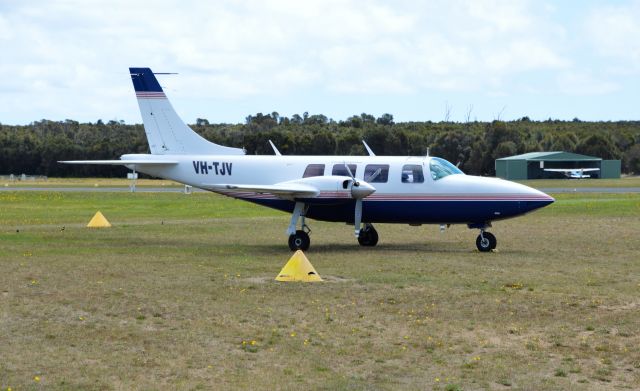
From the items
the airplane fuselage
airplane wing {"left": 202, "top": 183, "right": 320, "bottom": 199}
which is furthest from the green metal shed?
A: airplane wing {"left": 202, "top": 183, "right": 320, "bottom": 199}

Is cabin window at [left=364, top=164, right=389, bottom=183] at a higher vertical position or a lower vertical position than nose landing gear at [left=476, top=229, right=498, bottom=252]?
higher

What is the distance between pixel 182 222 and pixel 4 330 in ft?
75.3

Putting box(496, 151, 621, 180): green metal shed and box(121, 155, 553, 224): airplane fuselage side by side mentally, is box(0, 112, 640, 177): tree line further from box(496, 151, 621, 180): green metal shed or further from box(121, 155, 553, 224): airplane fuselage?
box(121, 155, 553, 224): airplane fuselage

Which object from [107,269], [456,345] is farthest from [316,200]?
[456,345]

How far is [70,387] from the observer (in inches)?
441

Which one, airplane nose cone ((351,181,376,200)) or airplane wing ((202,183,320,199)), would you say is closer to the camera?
airplane nose cone ((351,181,376,200))

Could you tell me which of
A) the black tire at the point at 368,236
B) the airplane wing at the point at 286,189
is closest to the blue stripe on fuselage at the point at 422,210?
the airplane wing at the point at 286,189

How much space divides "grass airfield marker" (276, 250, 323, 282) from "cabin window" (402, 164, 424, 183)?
7.26 m

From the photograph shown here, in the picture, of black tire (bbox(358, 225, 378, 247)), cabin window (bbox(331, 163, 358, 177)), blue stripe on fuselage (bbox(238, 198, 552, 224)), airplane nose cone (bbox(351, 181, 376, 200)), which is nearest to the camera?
blue stripe on fuselage (bbox(238, 198, 552, 224))

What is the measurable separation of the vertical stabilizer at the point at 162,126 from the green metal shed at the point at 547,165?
68931mm

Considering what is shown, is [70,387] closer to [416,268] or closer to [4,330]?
[4,330]

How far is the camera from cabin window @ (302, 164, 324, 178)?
88.6ft

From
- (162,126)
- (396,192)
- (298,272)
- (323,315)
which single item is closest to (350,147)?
(162,126)

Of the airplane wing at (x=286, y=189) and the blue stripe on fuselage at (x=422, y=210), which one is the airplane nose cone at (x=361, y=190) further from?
the airplane wing at (x=286, y=189)
